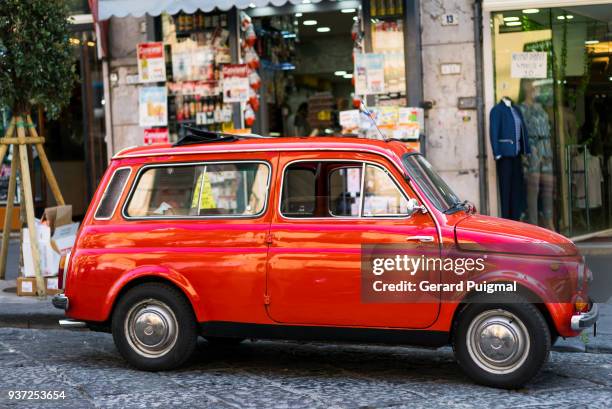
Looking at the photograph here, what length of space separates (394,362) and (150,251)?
2032 millimetres

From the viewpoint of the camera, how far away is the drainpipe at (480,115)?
12055 mm

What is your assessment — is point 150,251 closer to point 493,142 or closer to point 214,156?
point 214,156

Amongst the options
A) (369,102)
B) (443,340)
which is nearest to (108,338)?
(443,340)

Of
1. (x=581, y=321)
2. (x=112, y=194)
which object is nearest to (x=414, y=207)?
(x=581, y=321)

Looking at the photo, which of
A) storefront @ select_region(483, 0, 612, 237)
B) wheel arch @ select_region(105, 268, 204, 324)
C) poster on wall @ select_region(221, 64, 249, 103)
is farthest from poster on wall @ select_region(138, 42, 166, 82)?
wheel arch @ select_region(105, 268, 204, 324)

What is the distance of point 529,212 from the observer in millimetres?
12305

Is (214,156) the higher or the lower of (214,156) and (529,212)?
the higher

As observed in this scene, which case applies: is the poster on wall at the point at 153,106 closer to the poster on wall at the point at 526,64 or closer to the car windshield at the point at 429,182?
the poster on wall at the point at 526,64

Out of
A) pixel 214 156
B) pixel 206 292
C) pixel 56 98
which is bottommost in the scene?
pixel 206 292

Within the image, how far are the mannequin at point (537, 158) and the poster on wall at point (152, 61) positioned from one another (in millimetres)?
4867

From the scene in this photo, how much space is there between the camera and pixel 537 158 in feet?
40.2

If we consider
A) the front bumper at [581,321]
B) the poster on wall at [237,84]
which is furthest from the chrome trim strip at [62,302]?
the poster on wall at [237,84]

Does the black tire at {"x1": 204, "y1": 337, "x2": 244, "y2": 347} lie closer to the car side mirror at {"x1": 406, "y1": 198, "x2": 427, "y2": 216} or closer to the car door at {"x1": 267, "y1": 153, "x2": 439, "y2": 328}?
the car door at {"x1": 267, "y1": 153, "x2": 439, "y2": 328}

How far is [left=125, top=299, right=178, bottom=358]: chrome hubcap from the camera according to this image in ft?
21.9
